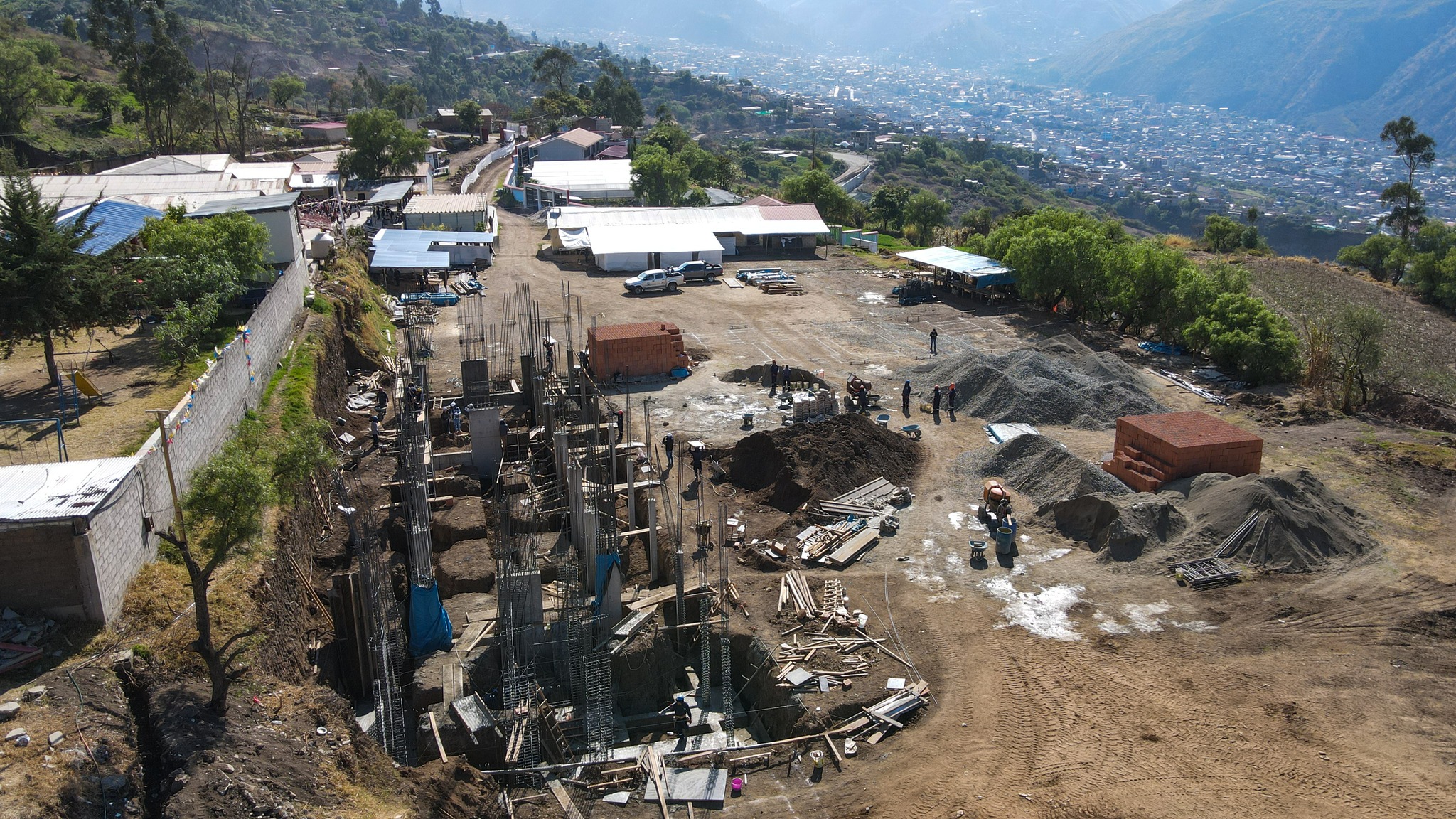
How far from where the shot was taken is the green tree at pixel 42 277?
56.2 feet

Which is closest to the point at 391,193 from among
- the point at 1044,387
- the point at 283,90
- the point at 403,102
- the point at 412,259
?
the point at 412,259

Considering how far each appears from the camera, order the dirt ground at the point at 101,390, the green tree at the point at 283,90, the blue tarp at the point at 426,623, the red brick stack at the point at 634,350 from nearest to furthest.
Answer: the blue tarp at the point at 426,623, the dirt ground at the point at 101,390, the red brick stack at the point at 634,350, the green tree at the point at 283,90

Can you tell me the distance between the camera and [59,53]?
75188 mm

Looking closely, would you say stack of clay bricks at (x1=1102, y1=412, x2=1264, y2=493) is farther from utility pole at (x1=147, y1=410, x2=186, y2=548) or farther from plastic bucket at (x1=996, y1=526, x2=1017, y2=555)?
utility pole at (x1=147, y1=410, x2=186, y2=548)

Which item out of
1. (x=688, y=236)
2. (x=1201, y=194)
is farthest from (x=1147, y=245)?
(x=1201, y=194)

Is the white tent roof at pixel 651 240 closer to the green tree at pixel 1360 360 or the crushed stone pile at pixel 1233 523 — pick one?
the green tree at pixel 1360 360

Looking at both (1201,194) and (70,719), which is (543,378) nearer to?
(70,719)

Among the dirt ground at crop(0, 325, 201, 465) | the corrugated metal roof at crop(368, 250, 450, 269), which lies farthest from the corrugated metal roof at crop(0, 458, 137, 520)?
the corrugated metal roof at crop(368, 250, 450, 269)

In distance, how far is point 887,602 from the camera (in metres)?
16.9

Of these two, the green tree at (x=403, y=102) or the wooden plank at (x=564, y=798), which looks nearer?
the wooden plank at (x=564, y=798)

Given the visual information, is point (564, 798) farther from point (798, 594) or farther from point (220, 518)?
point (220, 518)

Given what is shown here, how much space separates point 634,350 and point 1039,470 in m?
12.9

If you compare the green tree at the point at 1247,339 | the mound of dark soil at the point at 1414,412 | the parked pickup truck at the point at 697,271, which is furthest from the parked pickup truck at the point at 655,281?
the mound of dark soil at the point at 1414,412

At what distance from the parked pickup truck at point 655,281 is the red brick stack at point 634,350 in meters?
10.2
